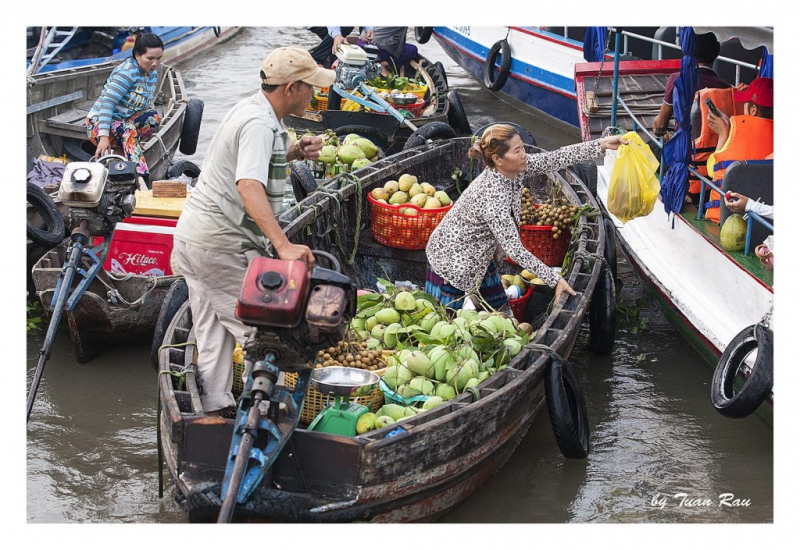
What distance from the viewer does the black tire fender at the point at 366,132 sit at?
30.0 feet

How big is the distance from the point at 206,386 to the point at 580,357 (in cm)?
308

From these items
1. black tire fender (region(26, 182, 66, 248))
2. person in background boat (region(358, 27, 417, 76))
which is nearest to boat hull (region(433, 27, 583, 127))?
person in background boat (region(358, 27, 417, 76))

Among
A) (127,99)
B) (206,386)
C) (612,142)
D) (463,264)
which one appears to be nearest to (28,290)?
(127,99)

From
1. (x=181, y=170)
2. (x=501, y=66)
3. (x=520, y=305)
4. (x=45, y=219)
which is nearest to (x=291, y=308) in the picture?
(x=520, y=305)

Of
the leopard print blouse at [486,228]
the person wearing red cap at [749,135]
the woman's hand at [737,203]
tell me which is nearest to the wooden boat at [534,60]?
the person wearing red cap at [749,135]

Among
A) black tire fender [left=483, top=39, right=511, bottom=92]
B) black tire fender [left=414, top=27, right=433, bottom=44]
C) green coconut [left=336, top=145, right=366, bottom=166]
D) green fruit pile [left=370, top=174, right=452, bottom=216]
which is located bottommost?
green fruit pile [left=370, top=174, right=452, bottom=216]

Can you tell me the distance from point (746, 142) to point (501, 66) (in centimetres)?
843

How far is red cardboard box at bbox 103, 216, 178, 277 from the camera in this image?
6.01m

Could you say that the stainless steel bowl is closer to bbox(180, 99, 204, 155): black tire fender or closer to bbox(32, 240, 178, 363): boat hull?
bbox(32, 240, 178, 363): boat hull

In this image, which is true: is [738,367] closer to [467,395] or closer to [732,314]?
[732,314]

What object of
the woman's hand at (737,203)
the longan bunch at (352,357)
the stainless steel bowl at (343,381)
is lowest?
the longan bunch at (352,357)

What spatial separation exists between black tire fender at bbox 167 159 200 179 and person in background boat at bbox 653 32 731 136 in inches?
160

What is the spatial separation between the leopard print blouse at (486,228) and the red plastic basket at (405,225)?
99 centimetres

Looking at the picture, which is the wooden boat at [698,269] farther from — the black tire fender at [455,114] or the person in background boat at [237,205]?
A: the person in background boat at [237,205]
